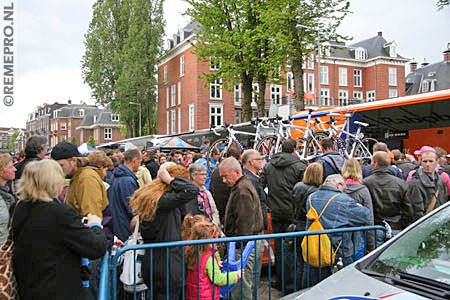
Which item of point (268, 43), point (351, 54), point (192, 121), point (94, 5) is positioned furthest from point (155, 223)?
point (351, 54)

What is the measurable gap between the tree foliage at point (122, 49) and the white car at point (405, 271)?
40553mm

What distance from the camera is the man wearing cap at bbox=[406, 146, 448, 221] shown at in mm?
5469

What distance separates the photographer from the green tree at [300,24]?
70.6 feet

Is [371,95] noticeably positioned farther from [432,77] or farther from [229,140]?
[229,140]

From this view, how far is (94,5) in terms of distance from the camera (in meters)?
43.7

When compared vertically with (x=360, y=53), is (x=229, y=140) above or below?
below

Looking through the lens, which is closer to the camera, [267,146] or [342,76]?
[267,146]

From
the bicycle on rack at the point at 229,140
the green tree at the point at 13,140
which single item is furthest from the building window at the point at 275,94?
the green tree at the point at 13,140

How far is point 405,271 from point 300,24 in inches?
827

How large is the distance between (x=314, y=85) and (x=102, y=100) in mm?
26973

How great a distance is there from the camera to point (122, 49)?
4362 cm

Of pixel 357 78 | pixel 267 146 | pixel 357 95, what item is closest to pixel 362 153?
pixel 267 146

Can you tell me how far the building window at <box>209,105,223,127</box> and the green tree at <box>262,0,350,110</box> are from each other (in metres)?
21.7

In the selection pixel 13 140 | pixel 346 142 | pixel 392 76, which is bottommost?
pixel 346 142
